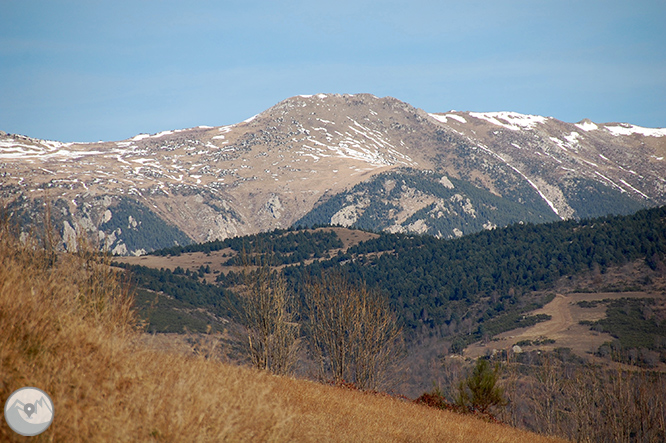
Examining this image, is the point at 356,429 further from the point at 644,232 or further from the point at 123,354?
the point at 644,232

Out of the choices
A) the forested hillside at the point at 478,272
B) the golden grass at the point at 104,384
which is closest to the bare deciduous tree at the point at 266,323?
the golden grass at the point at 104,384

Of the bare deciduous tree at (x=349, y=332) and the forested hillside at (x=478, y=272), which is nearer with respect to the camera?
the bare deciduous tree at (x=349, y=332)

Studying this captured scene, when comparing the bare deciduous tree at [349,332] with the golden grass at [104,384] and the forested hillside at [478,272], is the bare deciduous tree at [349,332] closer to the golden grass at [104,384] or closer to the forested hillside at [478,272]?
the golden grass at [104,384]

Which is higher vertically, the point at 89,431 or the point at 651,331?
the point at 89,431

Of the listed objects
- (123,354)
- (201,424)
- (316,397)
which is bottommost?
(316,397)

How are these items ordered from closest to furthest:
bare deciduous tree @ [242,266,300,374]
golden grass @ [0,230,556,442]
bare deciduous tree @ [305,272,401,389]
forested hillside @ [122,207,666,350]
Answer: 1. golden grass @ [0,230,556,442]
2. bare deciduous tree @ [242,266,300,374]
3. bare deciduous tree @ [305,272,401,389]
4. forested hillside @ [122,207,666,350]

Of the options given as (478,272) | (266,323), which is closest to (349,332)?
(266,323)

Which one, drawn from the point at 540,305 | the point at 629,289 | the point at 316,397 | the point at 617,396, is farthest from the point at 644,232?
the point at 316,397

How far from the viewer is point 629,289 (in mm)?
138125

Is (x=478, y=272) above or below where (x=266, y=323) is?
below

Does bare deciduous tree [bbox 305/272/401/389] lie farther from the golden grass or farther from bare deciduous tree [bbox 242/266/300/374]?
the golden grass

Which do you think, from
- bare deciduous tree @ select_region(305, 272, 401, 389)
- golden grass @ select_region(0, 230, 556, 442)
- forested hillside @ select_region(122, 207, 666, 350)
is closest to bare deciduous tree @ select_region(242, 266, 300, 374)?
bare deciduous tree @ select_region(305, 272, 401, 389)

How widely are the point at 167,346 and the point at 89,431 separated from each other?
4424 mm

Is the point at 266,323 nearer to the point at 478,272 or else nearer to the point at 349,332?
the point at 349,332
